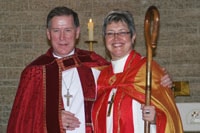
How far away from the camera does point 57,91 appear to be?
3.02 m

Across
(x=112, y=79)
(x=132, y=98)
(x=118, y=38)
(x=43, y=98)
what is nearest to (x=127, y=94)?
(x=132, y=98)

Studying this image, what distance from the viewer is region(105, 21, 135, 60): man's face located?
2.79m

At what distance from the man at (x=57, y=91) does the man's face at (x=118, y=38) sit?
0.30 metres

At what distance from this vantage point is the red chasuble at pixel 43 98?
296cm

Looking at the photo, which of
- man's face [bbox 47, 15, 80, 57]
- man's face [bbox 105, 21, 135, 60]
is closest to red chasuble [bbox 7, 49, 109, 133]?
man's face [bbox 47, 15, 80, 57]

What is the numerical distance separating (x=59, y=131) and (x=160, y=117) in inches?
27.6

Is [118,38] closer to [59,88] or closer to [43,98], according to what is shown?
[59,88]

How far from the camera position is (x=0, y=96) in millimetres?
4176

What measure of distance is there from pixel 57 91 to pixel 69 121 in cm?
23

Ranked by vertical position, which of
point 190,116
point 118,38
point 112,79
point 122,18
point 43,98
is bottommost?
point 190,116

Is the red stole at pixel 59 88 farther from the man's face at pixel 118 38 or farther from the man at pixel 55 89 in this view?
the man's face at pixel 118 38

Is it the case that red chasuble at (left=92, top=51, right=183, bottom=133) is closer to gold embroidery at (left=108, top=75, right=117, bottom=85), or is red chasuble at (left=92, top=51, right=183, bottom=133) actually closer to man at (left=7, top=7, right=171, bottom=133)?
gold embroidery at (left=108, top=75, right=117, bottom=85)

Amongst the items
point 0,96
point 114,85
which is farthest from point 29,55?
point 114,85

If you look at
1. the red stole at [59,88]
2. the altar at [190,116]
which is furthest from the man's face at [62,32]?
the altar at [190,116]
